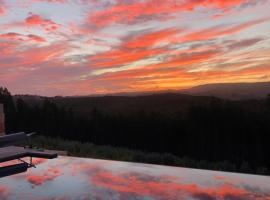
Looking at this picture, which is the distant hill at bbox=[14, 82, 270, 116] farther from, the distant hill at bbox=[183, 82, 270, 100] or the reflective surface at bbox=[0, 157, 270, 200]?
the reflective surface at bbox=[0, 157, 270, 200]

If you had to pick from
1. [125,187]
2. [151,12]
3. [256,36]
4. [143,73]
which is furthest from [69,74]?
[125,187]

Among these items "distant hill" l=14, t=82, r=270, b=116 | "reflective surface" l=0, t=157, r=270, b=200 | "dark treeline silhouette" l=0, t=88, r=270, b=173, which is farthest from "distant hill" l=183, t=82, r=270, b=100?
"reflective surface" l=0, t=157, r=270, b=200

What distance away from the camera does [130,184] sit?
253cm

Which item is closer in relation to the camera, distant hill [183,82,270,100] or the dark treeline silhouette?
the dark treeline silhouette

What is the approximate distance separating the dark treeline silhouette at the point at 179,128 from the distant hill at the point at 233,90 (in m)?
1.62

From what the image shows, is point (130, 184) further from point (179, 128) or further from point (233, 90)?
point (233, 90)

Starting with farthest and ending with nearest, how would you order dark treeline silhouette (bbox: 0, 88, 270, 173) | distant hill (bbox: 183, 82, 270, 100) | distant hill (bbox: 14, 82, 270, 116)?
distant hill (bbox: 183, 82, 270, 100), distant hill (bbox: 14, 82, 270, 116), dark treeline silhouette (bbox: 0, 88, 270, 173)

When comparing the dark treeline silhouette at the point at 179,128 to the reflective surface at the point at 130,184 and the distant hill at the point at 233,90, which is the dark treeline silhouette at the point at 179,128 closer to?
the distant hill at the point at 233,90

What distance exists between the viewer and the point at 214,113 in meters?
9.91

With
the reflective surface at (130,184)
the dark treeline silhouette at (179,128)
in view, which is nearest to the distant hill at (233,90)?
the dark treeline silhouette at (179,128)

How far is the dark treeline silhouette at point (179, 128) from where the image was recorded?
8.91 metres

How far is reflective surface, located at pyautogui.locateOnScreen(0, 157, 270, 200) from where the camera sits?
2.19 m

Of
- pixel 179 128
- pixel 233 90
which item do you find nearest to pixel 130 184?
pixel 179 128

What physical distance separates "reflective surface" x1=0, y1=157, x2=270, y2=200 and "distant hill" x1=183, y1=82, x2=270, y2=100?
32.1ft
